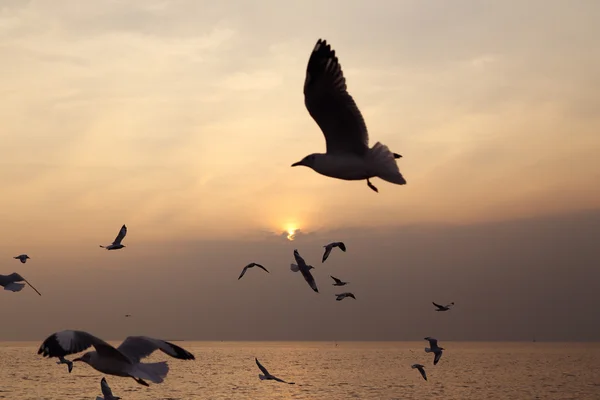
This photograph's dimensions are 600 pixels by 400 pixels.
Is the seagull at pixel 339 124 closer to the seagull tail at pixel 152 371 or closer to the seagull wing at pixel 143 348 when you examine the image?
the seagull wing at pixel 143 348

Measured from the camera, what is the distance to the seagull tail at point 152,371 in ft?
43.9

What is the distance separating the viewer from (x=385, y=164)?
1416 centimetres

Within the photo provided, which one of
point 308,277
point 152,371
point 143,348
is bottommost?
point 152,371

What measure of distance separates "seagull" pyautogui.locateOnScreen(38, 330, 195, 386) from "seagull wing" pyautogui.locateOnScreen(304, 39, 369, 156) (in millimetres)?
4739

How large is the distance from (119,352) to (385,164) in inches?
217

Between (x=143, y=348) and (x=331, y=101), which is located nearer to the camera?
(x=331, y=101)

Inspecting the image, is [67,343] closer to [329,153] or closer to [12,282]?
[329,153]

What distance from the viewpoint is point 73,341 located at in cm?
1304

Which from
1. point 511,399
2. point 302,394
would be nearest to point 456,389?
point 511,399

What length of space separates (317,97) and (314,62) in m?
0.64

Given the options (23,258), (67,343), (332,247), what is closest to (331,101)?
(67,343)

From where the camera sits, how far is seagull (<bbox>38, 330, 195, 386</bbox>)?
12969 mm

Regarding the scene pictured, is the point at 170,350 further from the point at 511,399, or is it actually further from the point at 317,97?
the point at 511,399

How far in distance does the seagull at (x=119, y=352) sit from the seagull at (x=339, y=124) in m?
4.35
